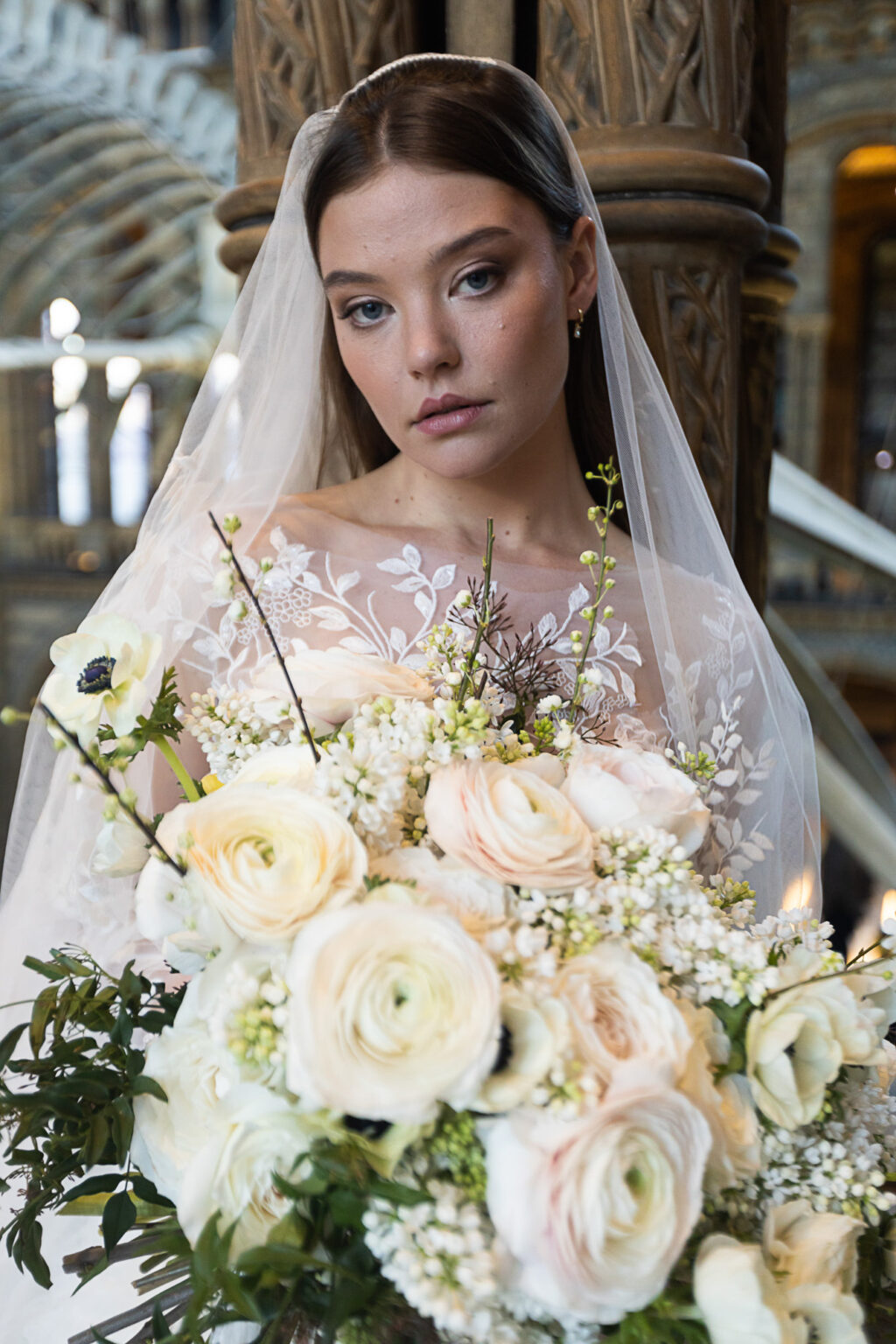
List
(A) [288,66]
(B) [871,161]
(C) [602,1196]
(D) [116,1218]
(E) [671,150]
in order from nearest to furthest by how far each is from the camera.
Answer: (C) [602,1196] < (D) [116,1218] < (E) [671,150] < (A) [288,66] < (B) [871,161]

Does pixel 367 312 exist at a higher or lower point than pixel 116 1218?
higher

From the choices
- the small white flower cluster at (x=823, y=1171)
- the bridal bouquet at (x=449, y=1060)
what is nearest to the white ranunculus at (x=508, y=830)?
the bridal bouquet at (x=449, y=1060)

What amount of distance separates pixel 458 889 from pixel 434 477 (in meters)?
1.10

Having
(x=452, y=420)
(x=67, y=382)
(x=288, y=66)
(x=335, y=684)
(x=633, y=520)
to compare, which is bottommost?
(x=335, y=684)

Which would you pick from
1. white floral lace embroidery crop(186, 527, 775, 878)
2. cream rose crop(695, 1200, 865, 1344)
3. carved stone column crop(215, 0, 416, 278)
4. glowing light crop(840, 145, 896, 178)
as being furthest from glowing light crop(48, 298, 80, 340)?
cream rose crop(695, 1200, 865, 1344)

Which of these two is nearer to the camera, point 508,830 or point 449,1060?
point 449,1060

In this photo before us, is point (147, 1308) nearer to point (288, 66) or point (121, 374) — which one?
point (288, 66)

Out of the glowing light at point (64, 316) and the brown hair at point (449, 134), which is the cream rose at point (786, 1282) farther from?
the glowing light at point (64, 316)

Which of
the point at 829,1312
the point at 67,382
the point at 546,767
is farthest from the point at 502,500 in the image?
the point at 67,382

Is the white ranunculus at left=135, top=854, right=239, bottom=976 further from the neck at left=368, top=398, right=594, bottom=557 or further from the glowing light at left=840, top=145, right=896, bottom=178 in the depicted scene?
the glowing light at left=840, top=145, right=896, bottom=178

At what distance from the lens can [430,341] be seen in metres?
1.62

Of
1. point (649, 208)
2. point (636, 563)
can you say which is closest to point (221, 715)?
point (636, 563)

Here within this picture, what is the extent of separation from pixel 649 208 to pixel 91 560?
11706mm

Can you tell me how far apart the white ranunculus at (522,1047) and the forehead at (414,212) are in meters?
1.09
